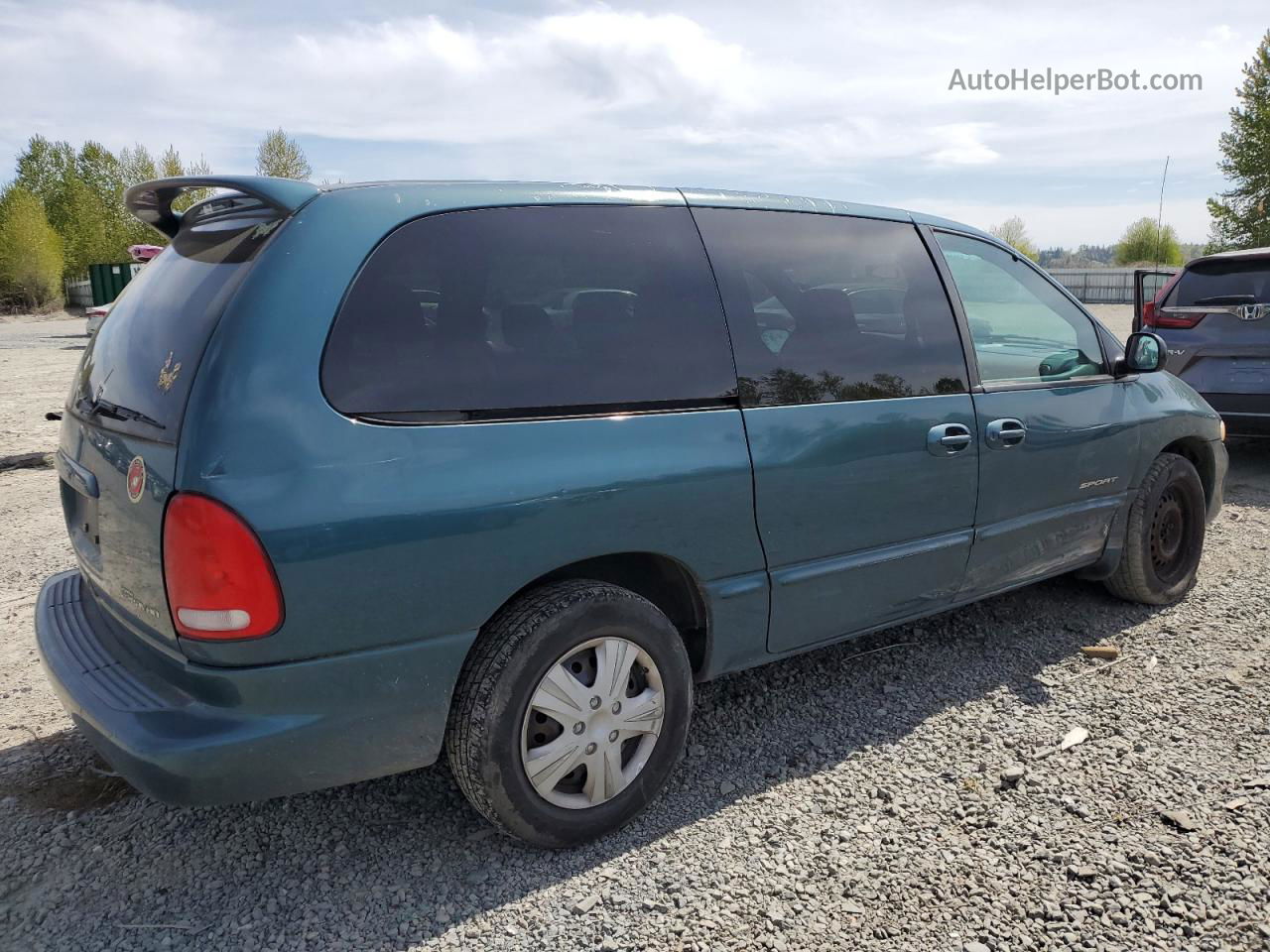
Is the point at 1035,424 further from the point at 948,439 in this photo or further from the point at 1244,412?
the point at 1244,412

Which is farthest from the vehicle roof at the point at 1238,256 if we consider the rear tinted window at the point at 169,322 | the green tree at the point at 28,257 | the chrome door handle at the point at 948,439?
the green tree at the point at 28,257

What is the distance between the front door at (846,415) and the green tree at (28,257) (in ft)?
167

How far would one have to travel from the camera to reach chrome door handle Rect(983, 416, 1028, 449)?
11.5 ft

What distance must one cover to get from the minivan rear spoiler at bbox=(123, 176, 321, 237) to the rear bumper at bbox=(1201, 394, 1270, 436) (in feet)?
21.9

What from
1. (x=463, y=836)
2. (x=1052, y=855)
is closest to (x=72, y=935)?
(x=463, y=836)

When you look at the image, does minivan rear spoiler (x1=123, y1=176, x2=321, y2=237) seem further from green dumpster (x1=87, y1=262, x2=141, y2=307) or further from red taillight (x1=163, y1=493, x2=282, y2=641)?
green dumpster (x1=87, y1=262, x2=141, y2=307)

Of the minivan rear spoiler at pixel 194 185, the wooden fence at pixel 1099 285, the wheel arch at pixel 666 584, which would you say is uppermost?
the wooden fence at pixel 1099 285

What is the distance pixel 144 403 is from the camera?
2367 millimetres

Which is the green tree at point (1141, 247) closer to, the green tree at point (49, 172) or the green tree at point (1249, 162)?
the green tree at point (1249, 162)

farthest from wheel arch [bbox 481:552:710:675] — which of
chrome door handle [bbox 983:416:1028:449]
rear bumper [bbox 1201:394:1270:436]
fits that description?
rear bumper [bbox 1201:394:1270:436]

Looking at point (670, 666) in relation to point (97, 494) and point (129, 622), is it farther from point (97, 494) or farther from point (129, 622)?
point (97, 494)

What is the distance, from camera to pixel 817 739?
130 inches

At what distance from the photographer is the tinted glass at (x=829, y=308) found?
2977 mm

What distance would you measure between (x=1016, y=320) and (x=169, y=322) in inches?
121
